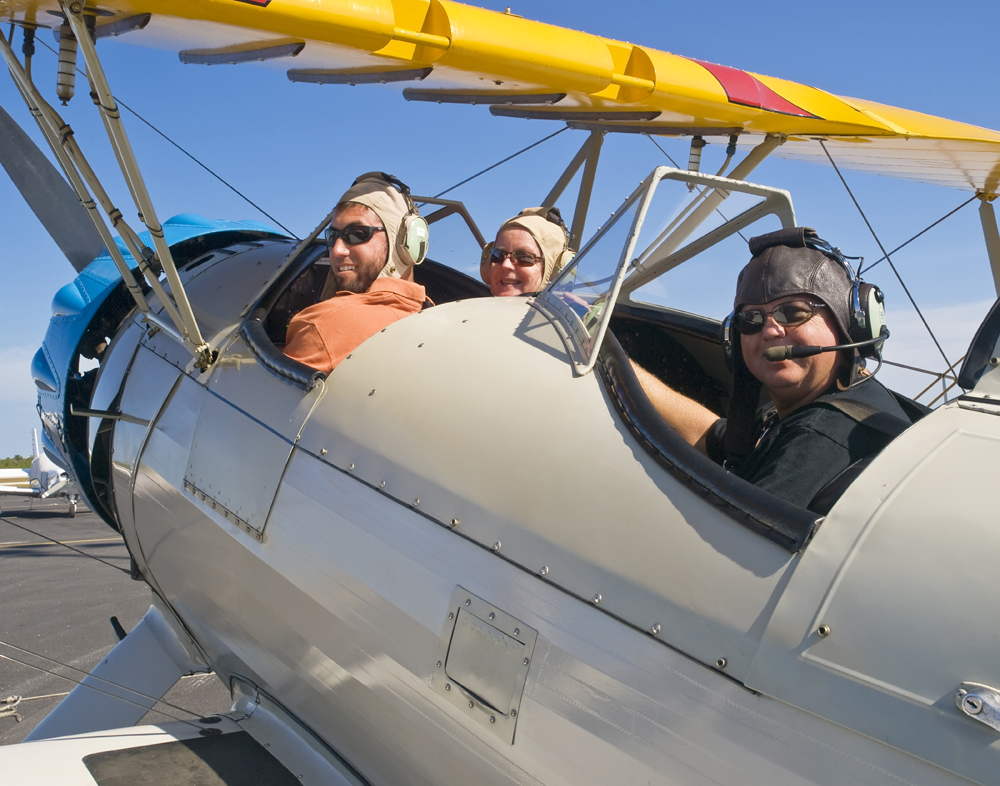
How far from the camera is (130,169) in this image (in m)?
3.09

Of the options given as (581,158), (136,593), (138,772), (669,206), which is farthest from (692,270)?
(136,593)

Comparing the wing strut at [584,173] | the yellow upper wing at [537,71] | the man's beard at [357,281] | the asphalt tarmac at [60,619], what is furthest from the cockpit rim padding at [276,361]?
the wing strut at [584,173]

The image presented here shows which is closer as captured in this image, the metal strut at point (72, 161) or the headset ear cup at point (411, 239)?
the metal strut at point (72, 161)

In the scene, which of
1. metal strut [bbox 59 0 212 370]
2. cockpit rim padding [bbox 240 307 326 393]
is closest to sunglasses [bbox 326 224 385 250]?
cockpit rim padding [bbox 240 307 326 393]

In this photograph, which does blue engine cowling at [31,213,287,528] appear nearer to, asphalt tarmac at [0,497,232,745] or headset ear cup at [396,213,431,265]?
asphalt tarmac at [0,497,232,745]

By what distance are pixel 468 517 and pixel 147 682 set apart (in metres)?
2.53

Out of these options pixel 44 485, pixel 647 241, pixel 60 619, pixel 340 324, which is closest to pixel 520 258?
pixel 340 324

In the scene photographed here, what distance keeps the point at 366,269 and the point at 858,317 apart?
2.02 m

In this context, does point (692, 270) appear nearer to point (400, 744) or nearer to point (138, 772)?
point (400, 744)

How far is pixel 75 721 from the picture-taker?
139 inches

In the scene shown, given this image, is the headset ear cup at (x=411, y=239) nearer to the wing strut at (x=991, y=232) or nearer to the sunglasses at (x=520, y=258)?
the sunglasses at (x=520, y=258)

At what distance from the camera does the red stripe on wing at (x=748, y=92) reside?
15.4ft

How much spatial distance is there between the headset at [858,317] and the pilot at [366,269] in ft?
4.50

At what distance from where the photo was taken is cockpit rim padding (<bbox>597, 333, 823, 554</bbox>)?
158cm
